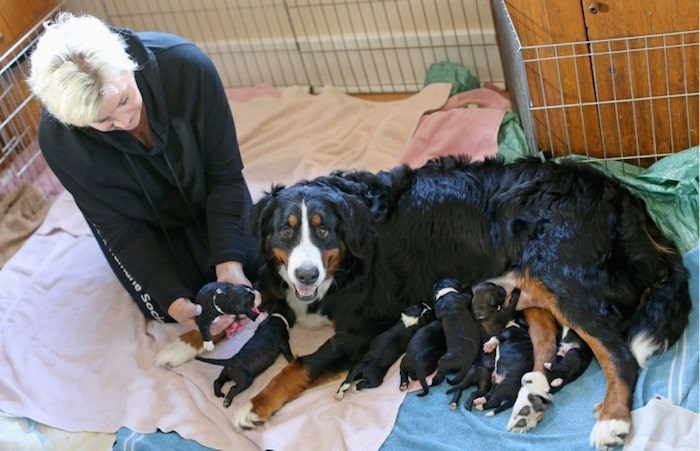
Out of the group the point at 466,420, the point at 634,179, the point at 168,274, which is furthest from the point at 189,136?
the point at 634,179

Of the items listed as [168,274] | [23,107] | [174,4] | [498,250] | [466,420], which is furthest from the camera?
[174,4]

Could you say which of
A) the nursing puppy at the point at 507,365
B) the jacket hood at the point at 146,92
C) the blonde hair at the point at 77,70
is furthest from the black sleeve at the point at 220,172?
the nursing puppy at the point at 507,365

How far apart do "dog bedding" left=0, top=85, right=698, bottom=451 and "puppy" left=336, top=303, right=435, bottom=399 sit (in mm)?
42

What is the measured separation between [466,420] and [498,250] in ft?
1.88

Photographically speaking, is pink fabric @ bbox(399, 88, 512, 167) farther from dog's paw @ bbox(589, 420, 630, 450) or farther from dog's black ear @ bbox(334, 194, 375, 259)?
dog's paw @ bbox(589, 420, 630, 450)

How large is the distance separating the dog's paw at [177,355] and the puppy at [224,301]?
257 mm

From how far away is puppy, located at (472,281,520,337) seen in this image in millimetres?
2779

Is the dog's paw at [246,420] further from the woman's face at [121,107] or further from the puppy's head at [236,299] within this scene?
the woman's face at [121,107]

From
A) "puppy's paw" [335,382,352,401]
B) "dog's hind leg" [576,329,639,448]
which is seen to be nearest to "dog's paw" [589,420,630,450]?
"dog's hind leg" [576,329,639,448]

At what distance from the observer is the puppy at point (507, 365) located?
259cm

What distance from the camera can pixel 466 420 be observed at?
261 centimetres

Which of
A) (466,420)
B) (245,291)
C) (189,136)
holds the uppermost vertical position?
(189,136)

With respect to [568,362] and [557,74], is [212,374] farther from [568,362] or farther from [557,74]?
[557,74]

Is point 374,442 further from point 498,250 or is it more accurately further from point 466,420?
point 498,250
